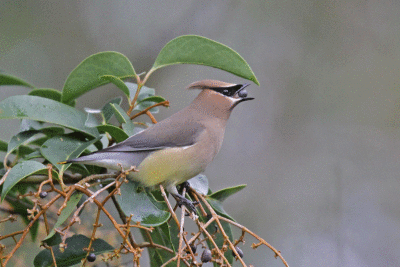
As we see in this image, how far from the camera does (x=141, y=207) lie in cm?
176

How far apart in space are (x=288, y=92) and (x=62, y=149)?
368 cm

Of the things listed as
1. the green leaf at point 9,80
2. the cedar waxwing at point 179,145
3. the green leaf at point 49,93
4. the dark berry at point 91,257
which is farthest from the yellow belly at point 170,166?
the green leaf at point 9,80

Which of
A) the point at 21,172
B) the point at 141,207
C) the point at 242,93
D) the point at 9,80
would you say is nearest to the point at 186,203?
the point at 141,207

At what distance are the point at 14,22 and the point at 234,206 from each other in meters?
2.86

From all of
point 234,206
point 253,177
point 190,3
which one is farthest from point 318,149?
point 190,3

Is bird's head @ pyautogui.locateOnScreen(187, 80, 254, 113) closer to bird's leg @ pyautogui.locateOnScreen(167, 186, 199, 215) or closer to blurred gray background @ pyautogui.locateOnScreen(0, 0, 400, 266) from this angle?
bird's leg @ pyautogui.locateOnScreen(167, 186, 199, 215)

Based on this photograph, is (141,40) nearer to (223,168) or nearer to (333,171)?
(223,168)

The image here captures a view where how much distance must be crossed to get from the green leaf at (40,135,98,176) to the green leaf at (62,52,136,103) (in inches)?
8.8

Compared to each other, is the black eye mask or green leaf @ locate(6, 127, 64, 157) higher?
the black eye mask

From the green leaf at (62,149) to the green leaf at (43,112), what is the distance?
69 mm

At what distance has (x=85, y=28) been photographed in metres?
5.34

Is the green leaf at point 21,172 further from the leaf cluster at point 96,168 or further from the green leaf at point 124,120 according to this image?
the green leaf at point 124,120

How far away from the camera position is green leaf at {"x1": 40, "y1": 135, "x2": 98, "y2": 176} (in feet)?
5.92

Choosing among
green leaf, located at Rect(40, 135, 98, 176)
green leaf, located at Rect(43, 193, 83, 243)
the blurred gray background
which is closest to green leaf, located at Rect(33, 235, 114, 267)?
green leaf, located at Rect(43, 193, 83, 243)
